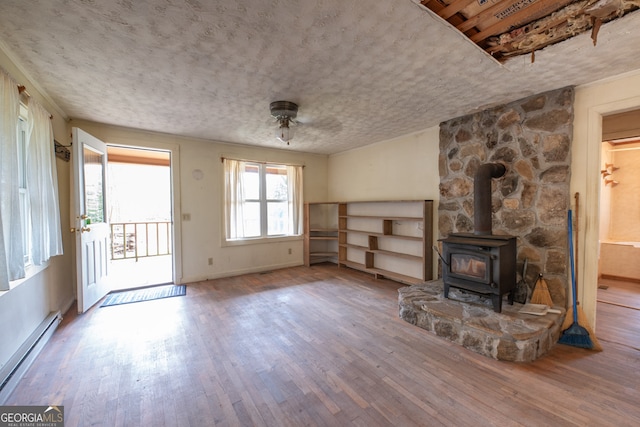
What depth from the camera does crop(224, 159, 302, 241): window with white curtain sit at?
4750 mm

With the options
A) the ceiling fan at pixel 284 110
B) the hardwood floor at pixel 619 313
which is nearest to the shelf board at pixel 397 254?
the hardwood floor at pixel 619 313

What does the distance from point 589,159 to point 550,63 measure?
1053mm

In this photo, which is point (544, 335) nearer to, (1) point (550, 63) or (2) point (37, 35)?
(1) point (550, 63)

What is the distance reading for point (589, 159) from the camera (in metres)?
2.45

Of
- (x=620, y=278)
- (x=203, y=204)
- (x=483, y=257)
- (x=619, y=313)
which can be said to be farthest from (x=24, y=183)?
(x=620, y=278)

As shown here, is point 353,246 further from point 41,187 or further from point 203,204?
point 41,187

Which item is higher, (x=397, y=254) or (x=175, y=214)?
(x=175, y=214)

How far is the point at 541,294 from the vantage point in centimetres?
259

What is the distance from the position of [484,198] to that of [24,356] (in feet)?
14.1

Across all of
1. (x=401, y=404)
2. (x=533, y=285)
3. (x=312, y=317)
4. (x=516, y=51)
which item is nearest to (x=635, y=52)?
(x=516, y=51)

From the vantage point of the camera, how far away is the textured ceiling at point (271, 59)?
4.98ft

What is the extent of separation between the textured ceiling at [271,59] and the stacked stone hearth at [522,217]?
0.29m

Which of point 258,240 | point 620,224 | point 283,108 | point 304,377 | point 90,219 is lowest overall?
point 304,377

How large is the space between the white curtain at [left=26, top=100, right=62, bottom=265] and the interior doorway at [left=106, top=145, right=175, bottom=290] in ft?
9.93
